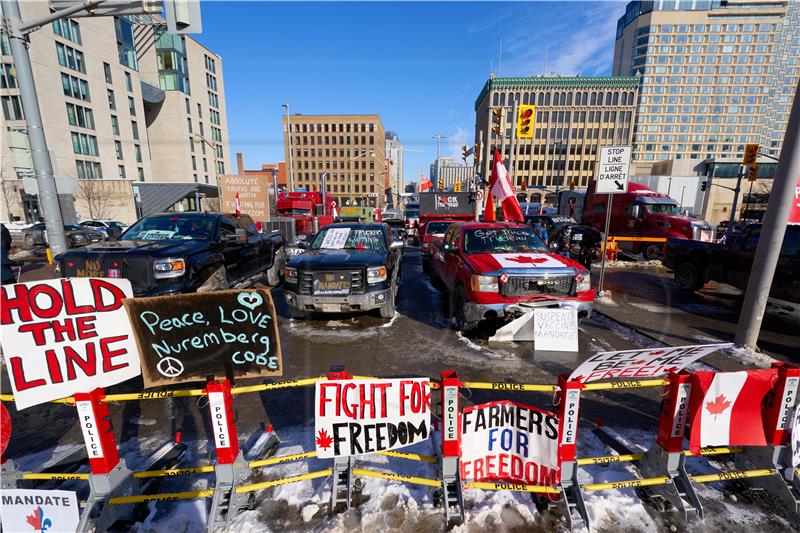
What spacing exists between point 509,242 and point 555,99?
282 ft

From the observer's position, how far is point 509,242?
6629mm

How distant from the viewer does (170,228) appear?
7.00 meters

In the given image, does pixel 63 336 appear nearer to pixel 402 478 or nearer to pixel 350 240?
pixel 402 478

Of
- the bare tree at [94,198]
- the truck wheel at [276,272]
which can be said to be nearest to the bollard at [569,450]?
the truck wheel at [276,272]

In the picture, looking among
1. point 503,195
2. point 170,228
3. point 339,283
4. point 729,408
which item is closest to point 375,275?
point 339,283

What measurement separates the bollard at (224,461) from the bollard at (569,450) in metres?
2.39

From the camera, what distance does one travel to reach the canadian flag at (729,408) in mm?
2688

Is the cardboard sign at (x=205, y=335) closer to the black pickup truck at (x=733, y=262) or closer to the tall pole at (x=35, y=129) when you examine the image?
the tall pole at (x=35, y=129)

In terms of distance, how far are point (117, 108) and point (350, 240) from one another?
47.8 m

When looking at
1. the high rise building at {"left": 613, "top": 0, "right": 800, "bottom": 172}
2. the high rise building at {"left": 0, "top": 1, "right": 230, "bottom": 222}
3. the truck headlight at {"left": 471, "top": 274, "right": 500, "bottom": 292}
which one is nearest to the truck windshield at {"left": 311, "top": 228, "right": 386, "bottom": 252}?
the truck headlight at {"left": 471, "top": 274, "right": 500, "bottom": 292}

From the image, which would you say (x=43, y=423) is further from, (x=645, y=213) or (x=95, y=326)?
(x=645, y=213)

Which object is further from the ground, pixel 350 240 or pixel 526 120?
pixel 526 120

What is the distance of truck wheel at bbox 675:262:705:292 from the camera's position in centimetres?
899

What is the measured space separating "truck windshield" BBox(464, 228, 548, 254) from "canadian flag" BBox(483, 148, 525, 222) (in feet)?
11.8
